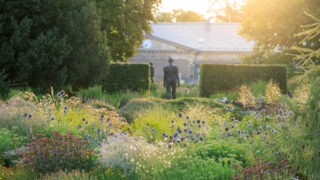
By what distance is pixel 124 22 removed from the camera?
18359 mm

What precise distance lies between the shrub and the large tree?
39.1 ft

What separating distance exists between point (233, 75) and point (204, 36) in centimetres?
2568

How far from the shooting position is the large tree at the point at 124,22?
17.1 m

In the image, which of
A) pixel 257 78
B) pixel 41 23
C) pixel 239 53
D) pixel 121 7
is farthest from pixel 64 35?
pixel 239 53

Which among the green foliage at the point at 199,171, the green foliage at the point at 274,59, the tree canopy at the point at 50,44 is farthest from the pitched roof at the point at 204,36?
the green foliage at the point at 199,171

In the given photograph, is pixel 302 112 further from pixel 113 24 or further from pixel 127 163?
pixel 113 24

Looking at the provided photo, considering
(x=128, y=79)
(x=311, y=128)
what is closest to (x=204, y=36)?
(x=128, y=79)

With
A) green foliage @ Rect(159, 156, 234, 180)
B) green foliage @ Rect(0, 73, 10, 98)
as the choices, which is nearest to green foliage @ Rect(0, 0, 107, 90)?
green foliage @ Rect(0, 73, 10, 98)

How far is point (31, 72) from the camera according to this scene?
31.7 ft

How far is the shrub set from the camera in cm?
489

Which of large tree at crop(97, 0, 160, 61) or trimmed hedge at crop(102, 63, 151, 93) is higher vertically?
large tree at crop(97, 0, 160, 61)

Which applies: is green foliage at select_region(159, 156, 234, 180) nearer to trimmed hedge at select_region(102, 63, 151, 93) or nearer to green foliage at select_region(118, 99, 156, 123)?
A: green foliage at select_region(118, 99, 156, 123)

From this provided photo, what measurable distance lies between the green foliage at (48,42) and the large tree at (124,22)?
226 inches

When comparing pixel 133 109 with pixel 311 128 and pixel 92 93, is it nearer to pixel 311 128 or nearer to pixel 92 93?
pixel 92 93
